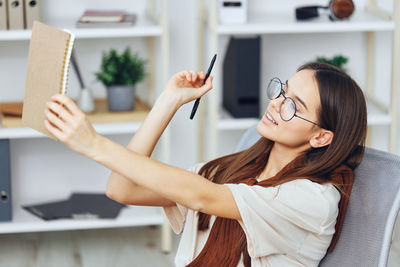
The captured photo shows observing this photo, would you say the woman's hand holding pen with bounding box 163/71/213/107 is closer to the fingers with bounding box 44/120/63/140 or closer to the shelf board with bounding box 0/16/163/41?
the fingers with bounding box 44/120/63/140

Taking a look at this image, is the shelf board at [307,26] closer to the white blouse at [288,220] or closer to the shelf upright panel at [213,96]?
the shelf upright panel at [213,96]

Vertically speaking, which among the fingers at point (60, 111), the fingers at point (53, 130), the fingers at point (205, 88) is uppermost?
the fingers at point (60, 111)

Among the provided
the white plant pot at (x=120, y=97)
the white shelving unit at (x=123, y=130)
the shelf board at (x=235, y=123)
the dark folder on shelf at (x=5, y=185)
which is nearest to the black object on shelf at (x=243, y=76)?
the shelf board at (x=235, y=123)

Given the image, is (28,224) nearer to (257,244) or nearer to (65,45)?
(257,244)

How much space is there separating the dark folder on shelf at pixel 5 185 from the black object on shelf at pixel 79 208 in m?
0.12

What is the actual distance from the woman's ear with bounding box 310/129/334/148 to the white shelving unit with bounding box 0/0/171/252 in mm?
1008

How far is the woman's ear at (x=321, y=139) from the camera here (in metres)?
1.35

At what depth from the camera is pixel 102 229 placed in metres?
2.77

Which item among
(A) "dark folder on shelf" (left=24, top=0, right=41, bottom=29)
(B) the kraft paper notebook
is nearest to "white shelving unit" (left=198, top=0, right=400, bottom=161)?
(A) "dark folder on shelf" (left=24, top=0, right=41, bottom=29)

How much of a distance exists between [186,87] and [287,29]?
3.46 ft

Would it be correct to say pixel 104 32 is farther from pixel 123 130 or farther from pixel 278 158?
pixel 278 158

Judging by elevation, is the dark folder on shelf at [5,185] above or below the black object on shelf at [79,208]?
above

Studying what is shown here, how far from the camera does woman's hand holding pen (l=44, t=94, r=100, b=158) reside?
3.24ft

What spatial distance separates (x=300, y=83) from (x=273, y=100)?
68mm
